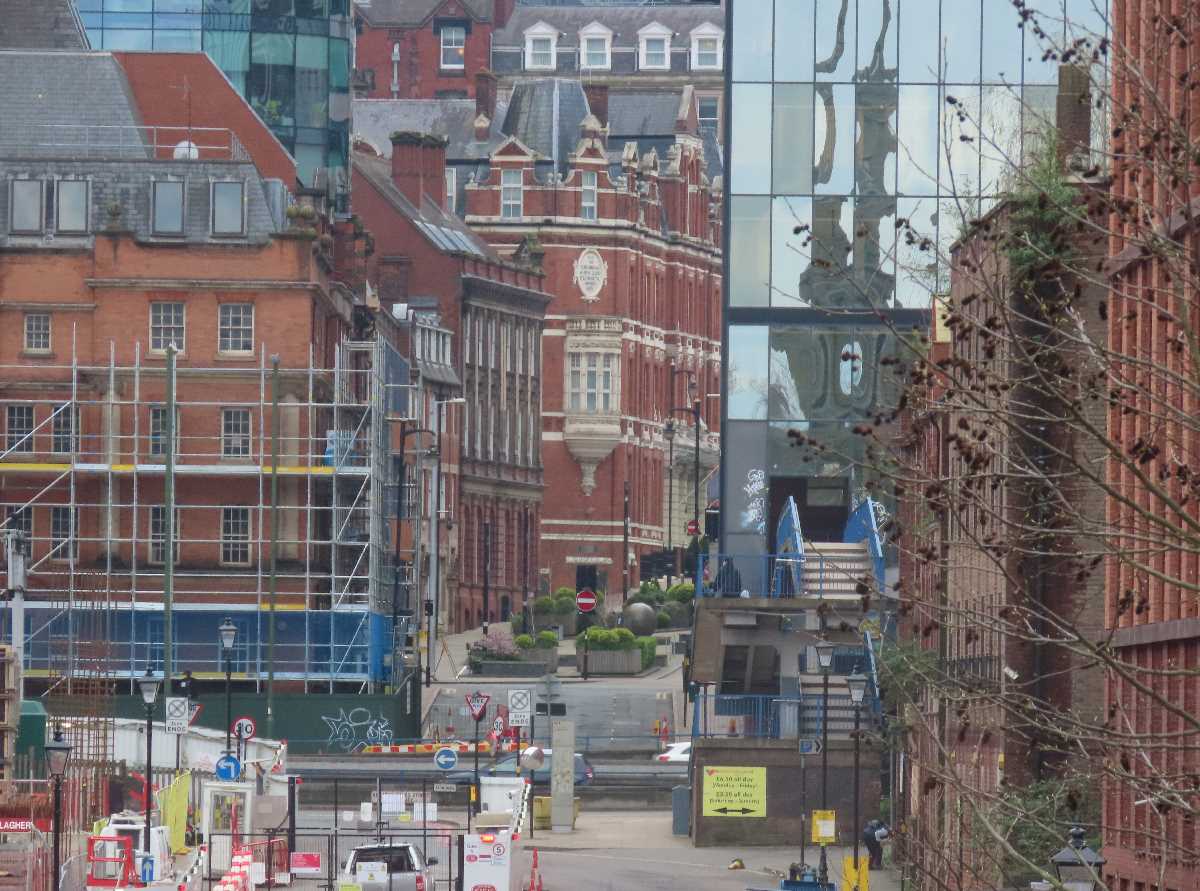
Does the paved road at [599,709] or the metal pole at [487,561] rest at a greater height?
the metal pole at [487,561]

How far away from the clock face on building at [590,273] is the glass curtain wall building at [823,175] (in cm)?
8804

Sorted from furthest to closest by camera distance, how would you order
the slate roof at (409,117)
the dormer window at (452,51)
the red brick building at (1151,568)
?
the dormer window at (452,51) → the slate roof at (409,117) → the red brick building at (1151,568)

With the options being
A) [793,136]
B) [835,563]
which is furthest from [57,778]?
[793,136]

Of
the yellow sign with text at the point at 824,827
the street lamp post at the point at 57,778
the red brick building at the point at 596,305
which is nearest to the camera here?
the street lamp post at the point at 57,778

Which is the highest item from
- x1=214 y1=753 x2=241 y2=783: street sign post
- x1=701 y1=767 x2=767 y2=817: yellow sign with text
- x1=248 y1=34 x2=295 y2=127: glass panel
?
x1=248 y1=34 x2=295 y2=127: glass panel

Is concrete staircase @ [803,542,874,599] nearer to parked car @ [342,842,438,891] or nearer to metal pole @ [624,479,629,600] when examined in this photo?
parked car @ [342,842,438,891]

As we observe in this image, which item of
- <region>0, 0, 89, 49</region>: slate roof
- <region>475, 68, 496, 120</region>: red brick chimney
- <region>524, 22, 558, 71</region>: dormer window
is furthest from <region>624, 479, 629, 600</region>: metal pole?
<region>0, 0, 89, 49</region>: slate roof

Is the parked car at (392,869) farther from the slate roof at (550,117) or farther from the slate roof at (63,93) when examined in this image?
the slate roof at (550,117)

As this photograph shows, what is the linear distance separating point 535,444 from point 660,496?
15.7 metres

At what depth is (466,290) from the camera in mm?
142875

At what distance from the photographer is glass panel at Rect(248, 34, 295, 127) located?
11162 cm

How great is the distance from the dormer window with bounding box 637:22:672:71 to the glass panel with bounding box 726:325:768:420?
115m

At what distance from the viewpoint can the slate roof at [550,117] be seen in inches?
6432

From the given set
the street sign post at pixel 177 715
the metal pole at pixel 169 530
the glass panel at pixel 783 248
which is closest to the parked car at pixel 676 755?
the metal pole at pixel 169 530
